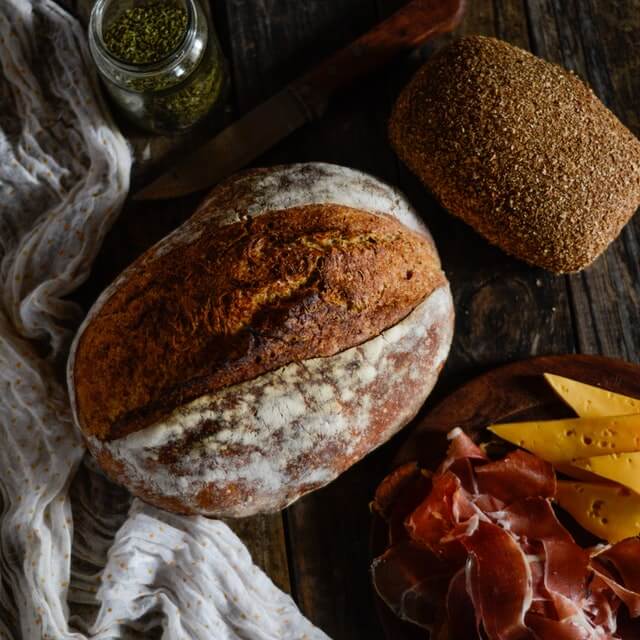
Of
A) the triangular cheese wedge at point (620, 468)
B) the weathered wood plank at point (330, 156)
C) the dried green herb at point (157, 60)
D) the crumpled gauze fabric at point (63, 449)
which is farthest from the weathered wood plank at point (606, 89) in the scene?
the crumpled gauze fabric at point (63, 449)

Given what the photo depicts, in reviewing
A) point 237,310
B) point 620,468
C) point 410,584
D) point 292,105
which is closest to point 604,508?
point 620,468

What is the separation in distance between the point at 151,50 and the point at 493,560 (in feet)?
4.00

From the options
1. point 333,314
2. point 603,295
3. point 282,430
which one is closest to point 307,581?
point 282,430

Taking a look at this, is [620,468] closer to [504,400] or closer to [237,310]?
[504,400]

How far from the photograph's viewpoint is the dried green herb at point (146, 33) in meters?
1.54

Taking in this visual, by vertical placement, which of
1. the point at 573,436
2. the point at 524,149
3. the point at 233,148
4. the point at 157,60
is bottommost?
the point at 573,436

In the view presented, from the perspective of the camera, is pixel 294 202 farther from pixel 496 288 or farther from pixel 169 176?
pixel 496 288

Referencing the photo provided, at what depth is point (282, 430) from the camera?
1.40 meters

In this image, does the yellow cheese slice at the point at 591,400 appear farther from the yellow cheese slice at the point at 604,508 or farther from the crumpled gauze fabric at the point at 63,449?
the crumpled gauze fabric at the point at 63,449

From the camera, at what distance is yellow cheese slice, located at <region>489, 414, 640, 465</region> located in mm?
1613

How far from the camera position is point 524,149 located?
61.6 inches

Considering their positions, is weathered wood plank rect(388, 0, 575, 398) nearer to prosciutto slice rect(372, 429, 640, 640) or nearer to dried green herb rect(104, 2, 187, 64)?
prosciutto slice rect(372, 429, 640, 640)

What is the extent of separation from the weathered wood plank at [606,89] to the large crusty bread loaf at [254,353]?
0.49 metres

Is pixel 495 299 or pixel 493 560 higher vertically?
pixel 495 299
